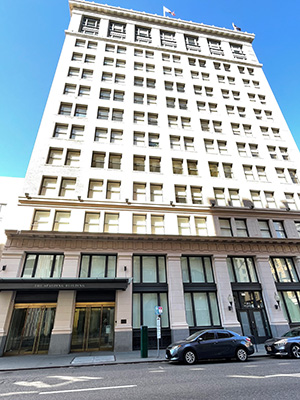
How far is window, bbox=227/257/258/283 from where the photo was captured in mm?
20050

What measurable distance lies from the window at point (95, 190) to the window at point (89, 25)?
85.7ft

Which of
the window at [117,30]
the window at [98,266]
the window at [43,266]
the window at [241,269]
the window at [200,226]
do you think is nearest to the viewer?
the window at [43,266]

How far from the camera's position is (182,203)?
2230cm

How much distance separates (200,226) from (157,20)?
36.7m

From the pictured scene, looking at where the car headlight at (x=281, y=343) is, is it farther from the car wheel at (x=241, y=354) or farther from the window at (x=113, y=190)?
the window at (x=113, y=190)

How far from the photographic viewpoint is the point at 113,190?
71.8 ft

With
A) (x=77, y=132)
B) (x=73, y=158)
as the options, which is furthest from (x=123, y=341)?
(x=77, y=132)

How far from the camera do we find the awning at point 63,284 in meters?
15.4

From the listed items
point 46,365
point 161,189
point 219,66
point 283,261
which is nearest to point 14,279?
point 46,365

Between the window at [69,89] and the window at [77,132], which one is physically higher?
the window at [69,89]

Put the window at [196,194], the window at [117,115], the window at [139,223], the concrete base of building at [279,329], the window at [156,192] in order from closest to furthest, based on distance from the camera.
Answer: the concrete base of building at [279,329], the window at [139,223], the window at [156,192], the window at [196,194], the window at [117,115]

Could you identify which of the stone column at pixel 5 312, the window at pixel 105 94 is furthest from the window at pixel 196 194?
the stone column at pixel 5 312

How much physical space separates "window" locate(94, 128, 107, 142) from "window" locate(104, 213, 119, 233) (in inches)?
355

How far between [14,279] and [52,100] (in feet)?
63.8
